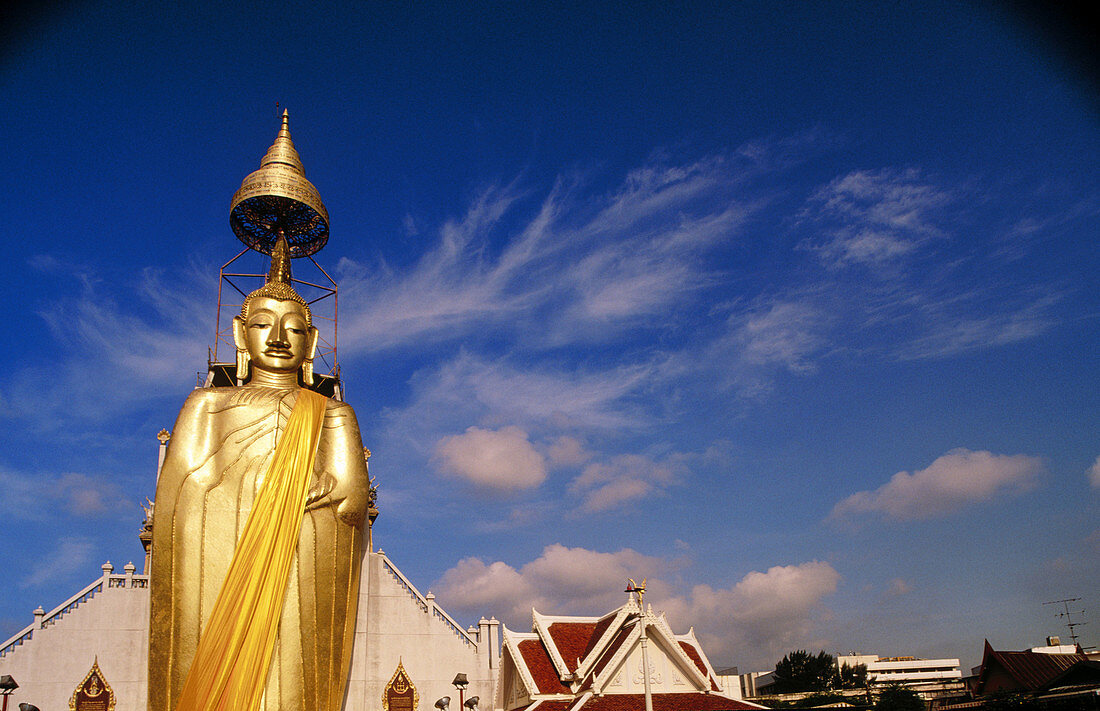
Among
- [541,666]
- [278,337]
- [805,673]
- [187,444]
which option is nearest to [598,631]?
[541,666]

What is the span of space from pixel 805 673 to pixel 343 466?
4087 centimetres

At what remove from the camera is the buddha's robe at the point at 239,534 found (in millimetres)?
13797

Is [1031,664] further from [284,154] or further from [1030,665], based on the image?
[284,154]

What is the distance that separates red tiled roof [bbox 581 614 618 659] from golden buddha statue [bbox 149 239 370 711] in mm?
8275

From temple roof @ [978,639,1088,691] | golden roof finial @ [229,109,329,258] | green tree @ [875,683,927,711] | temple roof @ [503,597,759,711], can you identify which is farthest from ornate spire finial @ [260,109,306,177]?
temple roof @ [978,639,1088,691]

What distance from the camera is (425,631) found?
66.6 feet

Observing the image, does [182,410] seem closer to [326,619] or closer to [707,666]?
[326,619]

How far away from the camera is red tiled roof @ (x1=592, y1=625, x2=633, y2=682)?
2070 cm

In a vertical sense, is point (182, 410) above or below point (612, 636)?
above

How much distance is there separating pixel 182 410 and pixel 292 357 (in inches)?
90.3

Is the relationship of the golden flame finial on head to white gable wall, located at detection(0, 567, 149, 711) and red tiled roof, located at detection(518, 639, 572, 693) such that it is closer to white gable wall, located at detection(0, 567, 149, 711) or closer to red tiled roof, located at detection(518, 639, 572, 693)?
white gable wall, located at detection(0, 567, 149, 711)

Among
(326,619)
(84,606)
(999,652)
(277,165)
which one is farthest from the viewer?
(999,652)

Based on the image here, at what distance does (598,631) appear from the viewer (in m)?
22.4

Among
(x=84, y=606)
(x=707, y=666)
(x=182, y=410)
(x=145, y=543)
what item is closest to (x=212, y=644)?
(x=182, y=410)
